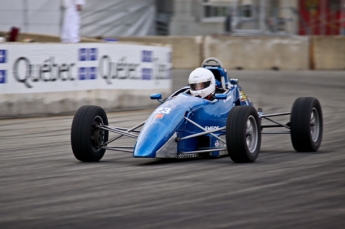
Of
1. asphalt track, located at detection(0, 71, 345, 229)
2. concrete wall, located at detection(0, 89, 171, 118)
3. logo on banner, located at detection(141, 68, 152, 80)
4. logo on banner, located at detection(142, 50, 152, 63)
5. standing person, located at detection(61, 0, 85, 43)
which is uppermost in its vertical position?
standing person, located at detection(61, 0, 85, 43)

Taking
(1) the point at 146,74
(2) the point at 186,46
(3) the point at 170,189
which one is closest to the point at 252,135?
(3) the point at 170,189

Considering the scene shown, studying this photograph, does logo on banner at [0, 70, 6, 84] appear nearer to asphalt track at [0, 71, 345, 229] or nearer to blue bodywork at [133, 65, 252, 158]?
asphalt track at [0, 71, 345, 229]

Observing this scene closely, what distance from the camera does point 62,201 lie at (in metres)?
6.82

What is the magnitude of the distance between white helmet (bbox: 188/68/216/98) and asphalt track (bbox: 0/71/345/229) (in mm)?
903

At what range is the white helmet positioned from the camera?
9750mm

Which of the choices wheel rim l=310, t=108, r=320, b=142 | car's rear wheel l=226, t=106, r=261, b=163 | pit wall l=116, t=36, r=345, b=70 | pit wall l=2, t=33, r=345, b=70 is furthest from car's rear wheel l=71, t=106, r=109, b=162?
pit wall l=116, t=36, r=345, b=70

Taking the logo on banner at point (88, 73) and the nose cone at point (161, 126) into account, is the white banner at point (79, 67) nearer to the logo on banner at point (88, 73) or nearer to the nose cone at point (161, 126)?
the logo on banner at point (88, 73)

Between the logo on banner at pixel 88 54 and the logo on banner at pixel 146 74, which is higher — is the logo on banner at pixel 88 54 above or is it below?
above

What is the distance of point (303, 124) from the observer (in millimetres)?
9719

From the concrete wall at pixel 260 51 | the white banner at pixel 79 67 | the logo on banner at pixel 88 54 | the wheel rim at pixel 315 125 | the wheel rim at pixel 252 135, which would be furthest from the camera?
the concrete wall at pixel 260 51

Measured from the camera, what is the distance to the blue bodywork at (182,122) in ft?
28.3

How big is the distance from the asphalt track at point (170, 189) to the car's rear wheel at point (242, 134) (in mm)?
146

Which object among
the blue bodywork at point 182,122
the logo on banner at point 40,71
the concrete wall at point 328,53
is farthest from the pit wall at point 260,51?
the blue bodywork at point 182,122

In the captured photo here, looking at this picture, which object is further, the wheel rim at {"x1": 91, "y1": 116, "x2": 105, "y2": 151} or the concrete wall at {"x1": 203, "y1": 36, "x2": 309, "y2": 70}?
the concrete wall at {"x1": 203, "y1": 36, "x2": 309, "y2": 70}
